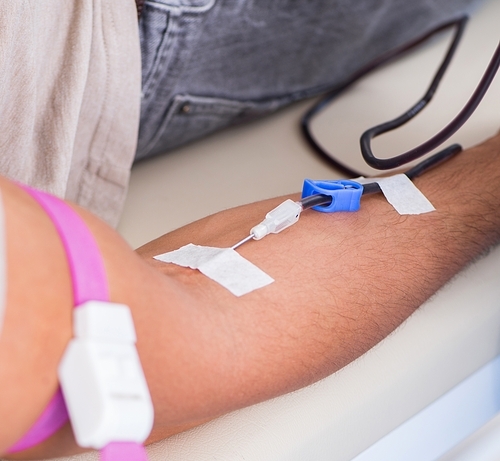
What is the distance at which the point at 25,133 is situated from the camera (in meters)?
0.65

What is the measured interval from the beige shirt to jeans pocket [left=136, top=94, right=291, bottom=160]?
0.31 ft

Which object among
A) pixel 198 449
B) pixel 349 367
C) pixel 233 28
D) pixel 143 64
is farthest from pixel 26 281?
pixel 233 28

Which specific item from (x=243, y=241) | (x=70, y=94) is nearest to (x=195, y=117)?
(x=70, y=94)

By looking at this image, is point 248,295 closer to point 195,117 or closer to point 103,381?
point 103,381

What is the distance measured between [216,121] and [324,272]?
1.30 feet

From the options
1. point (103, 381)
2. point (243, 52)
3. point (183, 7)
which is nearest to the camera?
point (103, 381)

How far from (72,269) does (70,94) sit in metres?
0.36

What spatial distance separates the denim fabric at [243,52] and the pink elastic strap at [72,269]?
416 mm

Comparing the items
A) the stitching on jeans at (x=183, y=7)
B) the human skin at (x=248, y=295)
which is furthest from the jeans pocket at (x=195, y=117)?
the human skin at (x=248, y=295)

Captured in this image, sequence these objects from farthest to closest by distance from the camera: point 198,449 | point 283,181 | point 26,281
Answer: point 283,181 → point 198,449 → point 26,281

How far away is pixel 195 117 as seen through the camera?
86 centimetres

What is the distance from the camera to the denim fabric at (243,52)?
0.77 meters

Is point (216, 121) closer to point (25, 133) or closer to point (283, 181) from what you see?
point (283, 181)

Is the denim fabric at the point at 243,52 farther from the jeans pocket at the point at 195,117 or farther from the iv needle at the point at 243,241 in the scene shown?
the iv needle at the point at 243,241
